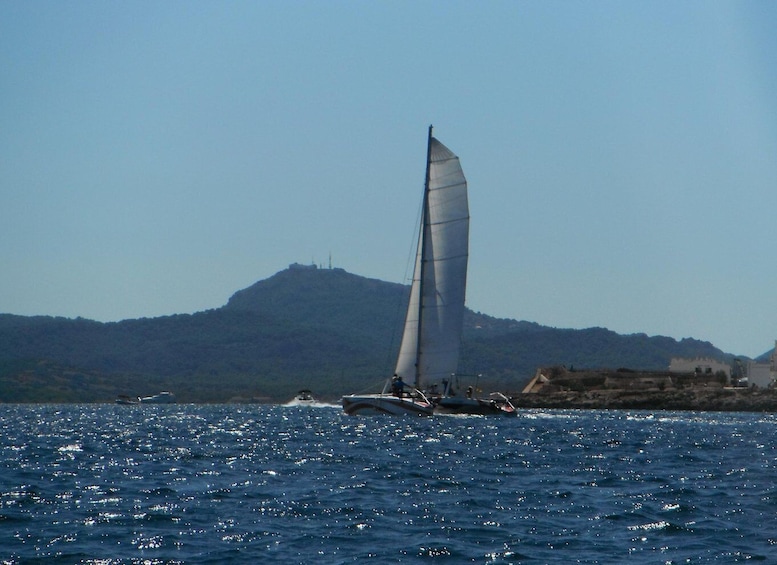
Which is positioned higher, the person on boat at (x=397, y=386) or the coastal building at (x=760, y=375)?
the coastal building at (x=760, y=375)

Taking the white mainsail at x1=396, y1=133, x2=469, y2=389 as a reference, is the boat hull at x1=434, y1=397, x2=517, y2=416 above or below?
below

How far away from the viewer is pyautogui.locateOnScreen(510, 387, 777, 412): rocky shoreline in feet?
265

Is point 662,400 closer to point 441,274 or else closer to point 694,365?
point 694,365

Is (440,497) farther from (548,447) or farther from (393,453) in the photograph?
(548,447)

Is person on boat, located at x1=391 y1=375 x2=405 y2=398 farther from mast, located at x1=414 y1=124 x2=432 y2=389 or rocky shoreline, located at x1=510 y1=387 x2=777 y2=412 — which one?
rocky shoreline, located at x1=510 y1=387 x2=777 y2=412

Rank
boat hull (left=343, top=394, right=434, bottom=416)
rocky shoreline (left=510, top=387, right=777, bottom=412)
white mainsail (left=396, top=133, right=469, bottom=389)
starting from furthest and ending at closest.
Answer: rocky shoreline (left=510, top=387, right=777, bottom=412), white mainsail (left=396, top=133, right=469, bottom=389), boat hull (left=343, top=394, right=434, bottom=416)

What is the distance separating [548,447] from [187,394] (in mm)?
124163

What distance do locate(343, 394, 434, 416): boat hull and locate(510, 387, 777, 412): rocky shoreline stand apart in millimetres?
28976

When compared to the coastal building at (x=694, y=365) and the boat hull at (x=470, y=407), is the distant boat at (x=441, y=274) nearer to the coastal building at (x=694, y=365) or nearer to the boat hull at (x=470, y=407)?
the boat hull at (x=470, y=407)

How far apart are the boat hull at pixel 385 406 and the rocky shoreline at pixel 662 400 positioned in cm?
2898

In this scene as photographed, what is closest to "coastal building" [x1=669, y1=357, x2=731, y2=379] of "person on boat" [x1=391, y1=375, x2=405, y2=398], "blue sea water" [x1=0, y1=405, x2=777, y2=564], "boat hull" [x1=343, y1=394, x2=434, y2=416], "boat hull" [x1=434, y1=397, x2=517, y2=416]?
"boat hull" [x1=434, y1=397, x2=517, y2=416]

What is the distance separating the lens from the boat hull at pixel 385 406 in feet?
189

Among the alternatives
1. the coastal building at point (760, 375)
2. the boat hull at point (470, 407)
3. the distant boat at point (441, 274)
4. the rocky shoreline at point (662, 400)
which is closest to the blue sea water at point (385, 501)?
the boat hull at point (470, 407)

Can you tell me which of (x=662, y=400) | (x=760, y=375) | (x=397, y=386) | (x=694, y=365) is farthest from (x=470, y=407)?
(x=694, y=365)
